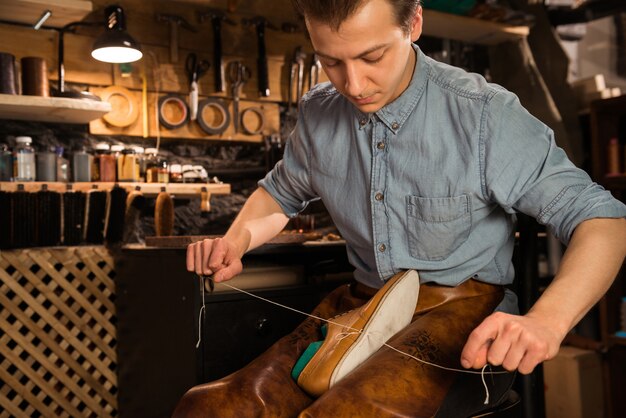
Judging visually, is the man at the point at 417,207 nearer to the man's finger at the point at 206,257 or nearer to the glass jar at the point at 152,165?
the man's finger at the point at 206,257

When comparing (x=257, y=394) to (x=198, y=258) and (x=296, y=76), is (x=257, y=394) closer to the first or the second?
(x=198, y=258)

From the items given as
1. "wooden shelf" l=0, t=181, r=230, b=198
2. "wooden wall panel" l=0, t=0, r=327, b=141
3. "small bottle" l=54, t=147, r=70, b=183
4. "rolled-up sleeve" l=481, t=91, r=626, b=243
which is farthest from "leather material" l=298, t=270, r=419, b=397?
"wooden wall panel" l=0, t=0, r=327, b=141

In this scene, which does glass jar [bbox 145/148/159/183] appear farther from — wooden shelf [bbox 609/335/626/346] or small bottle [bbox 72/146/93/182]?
wooden shelf [bbox 609/335/626/346]

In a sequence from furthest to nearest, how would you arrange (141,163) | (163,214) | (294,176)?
(141,163), (163,214), (294,176)

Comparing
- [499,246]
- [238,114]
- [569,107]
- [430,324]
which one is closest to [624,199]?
[569,107]

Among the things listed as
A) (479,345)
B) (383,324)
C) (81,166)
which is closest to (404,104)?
(383,324)

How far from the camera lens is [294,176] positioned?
1430 mm

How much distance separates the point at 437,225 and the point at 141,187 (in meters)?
1.59

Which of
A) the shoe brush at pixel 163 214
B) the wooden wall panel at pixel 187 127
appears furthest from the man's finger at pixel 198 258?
the wooden wall panel at pixel 187 127

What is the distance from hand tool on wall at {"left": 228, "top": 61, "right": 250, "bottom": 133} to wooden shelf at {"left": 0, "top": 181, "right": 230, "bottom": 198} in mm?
344

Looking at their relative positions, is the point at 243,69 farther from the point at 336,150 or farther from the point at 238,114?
the point at 336,150

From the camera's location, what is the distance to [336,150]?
1.33m

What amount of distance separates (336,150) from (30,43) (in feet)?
5.49

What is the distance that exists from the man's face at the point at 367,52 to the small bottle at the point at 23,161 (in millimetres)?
1595
